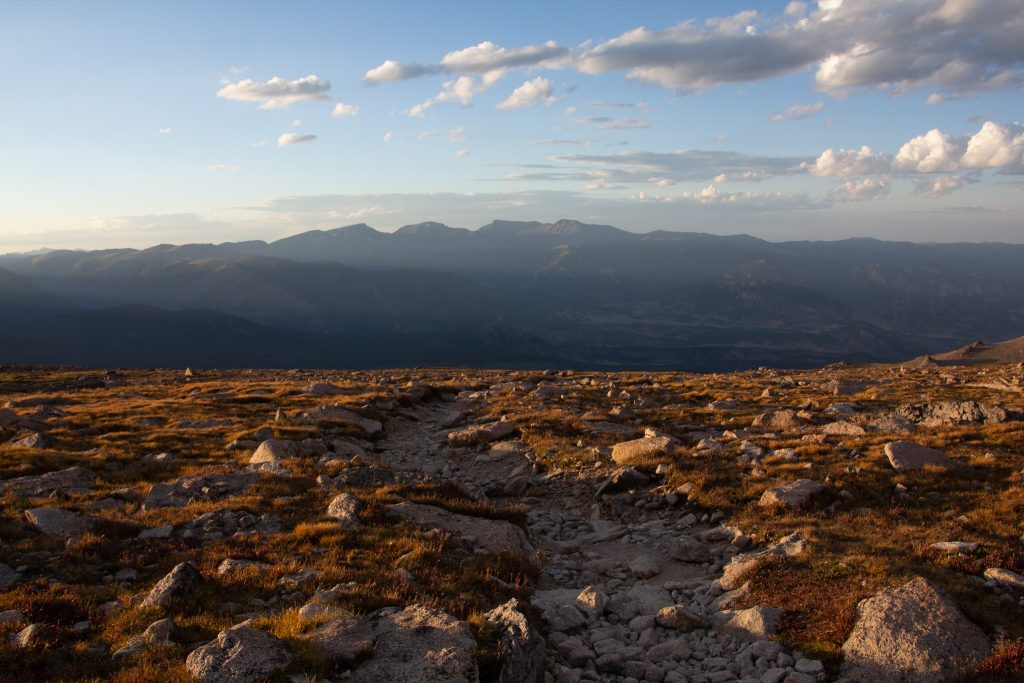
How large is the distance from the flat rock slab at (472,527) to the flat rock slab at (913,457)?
13.0 metres

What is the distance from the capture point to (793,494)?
18109 millimetres

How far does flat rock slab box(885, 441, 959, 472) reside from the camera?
19.8m

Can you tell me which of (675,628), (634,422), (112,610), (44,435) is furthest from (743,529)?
(44,435)

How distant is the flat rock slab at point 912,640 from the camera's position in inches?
383

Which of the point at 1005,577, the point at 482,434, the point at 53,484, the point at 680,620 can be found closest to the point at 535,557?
the point at 680,620

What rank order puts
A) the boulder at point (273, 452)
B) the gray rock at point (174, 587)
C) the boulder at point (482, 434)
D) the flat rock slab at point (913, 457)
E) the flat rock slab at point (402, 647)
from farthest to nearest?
the boulder at point (482, 434)
the boulder at point (273, 452)
the flat rock slab at point (913, 457)
the gray rock at point (174, 587)
the flat rock slab at point (402, 647)

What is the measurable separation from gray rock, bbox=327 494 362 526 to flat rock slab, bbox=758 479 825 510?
12.1 meters

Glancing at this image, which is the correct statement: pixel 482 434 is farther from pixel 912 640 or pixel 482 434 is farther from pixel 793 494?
pixel 912 640

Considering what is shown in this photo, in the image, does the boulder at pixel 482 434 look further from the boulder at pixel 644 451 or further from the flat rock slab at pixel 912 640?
the flat rock slab at pixel 912 640

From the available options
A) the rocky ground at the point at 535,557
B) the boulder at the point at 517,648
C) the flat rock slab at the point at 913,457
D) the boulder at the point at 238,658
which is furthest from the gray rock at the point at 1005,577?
the boulder at the point at 238,658

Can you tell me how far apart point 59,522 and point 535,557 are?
505 inches

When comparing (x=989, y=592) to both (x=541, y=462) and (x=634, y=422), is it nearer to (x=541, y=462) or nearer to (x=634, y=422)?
(x=541, y=462)

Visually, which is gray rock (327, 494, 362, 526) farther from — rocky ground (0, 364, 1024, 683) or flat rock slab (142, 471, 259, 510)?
flat rock slab (142, 471, 259, 510)

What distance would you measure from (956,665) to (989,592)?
2.97 m
